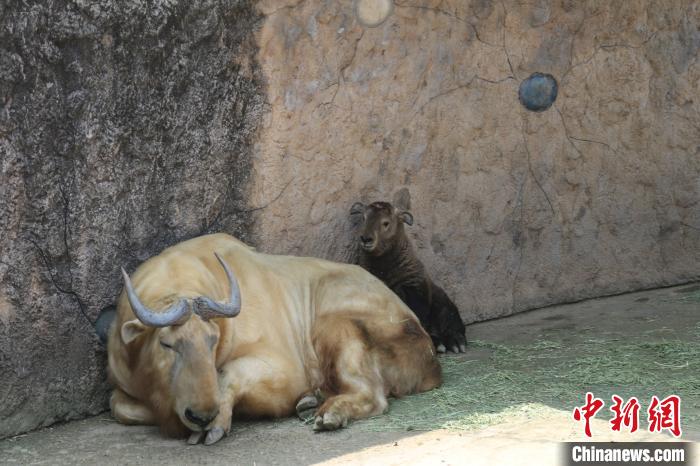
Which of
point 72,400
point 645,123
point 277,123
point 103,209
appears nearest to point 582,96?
point 645,123

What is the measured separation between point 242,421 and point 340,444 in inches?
28.7

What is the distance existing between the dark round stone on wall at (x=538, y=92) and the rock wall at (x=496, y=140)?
2.1 inches

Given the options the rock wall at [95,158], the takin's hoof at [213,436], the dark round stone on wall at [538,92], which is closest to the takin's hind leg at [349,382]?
the takin's hoof at [213,436]

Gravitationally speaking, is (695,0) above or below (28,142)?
above

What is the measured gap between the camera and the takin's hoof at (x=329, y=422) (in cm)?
548

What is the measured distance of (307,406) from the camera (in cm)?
588

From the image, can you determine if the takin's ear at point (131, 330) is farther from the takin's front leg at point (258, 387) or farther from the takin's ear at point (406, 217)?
the takin's ear at point (406, 217)

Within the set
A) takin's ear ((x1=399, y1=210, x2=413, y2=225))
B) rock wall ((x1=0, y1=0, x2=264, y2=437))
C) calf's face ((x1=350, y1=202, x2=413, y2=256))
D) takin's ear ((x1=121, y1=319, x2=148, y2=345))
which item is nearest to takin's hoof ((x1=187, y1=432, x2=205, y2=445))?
takin's ear ((x1=121, y1=319, x2=148, y2=345))

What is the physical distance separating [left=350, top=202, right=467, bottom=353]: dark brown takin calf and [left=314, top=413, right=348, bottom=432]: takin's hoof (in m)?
1.80

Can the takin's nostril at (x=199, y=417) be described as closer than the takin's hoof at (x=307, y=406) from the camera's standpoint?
Yes

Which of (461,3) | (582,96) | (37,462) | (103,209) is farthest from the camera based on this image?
(582,96)

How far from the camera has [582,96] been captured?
8219mm

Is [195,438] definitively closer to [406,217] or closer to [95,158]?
[95,158]

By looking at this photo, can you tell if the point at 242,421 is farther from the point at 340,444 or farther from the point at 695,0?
the point at 695,0
